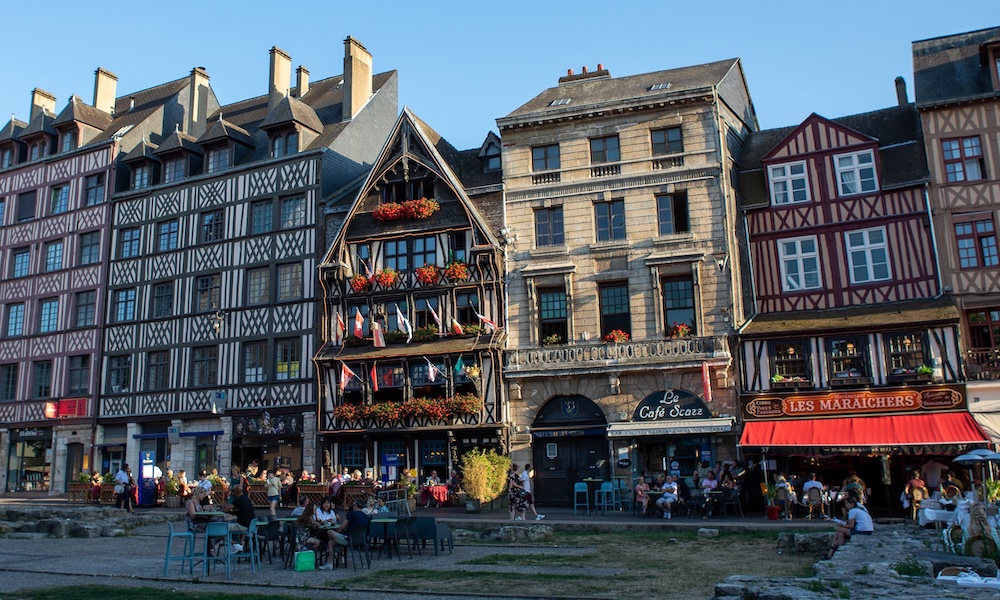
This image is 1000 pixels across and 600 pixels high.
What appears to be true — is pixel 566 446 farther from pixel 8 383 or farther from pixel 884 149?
pixel 8 383

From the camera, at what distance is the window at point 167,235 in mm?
32656

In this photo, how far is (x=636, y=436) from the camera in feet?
78.7

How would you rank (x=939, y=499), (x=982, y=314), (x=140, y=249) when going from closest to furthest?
1. (x=939, y=499)
2. (x=982, y=314)
3. (x=140, y=249)

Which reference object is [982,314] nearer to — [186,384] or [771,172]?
[771,172]

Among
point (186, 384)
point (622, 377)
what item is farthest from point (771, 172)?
point (186, 384)

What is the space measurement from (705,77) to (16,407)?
1093 inches

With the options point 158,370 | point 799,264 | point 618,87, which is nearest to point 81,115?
point 158,370

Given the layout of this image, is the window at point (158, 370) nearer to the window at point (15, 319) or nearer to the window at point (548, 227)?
the window at point (15, 319)

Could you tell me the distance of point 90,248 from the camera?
34.4 m

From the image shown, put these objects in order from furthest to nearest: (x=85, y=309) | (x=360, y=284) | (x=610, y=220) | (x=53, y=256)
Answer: (x=53, y=256)
(x=85, y=309)
(x=360, y=284)
(x=610, y=220)

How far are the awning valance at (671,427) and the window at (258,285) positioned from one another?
13091 mm

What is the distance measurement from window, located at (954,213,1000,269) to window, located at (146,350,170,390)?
2525 centimetres

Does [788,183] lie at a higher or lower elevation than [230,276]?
higher

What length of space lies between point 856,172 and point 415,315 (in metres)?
13.4
